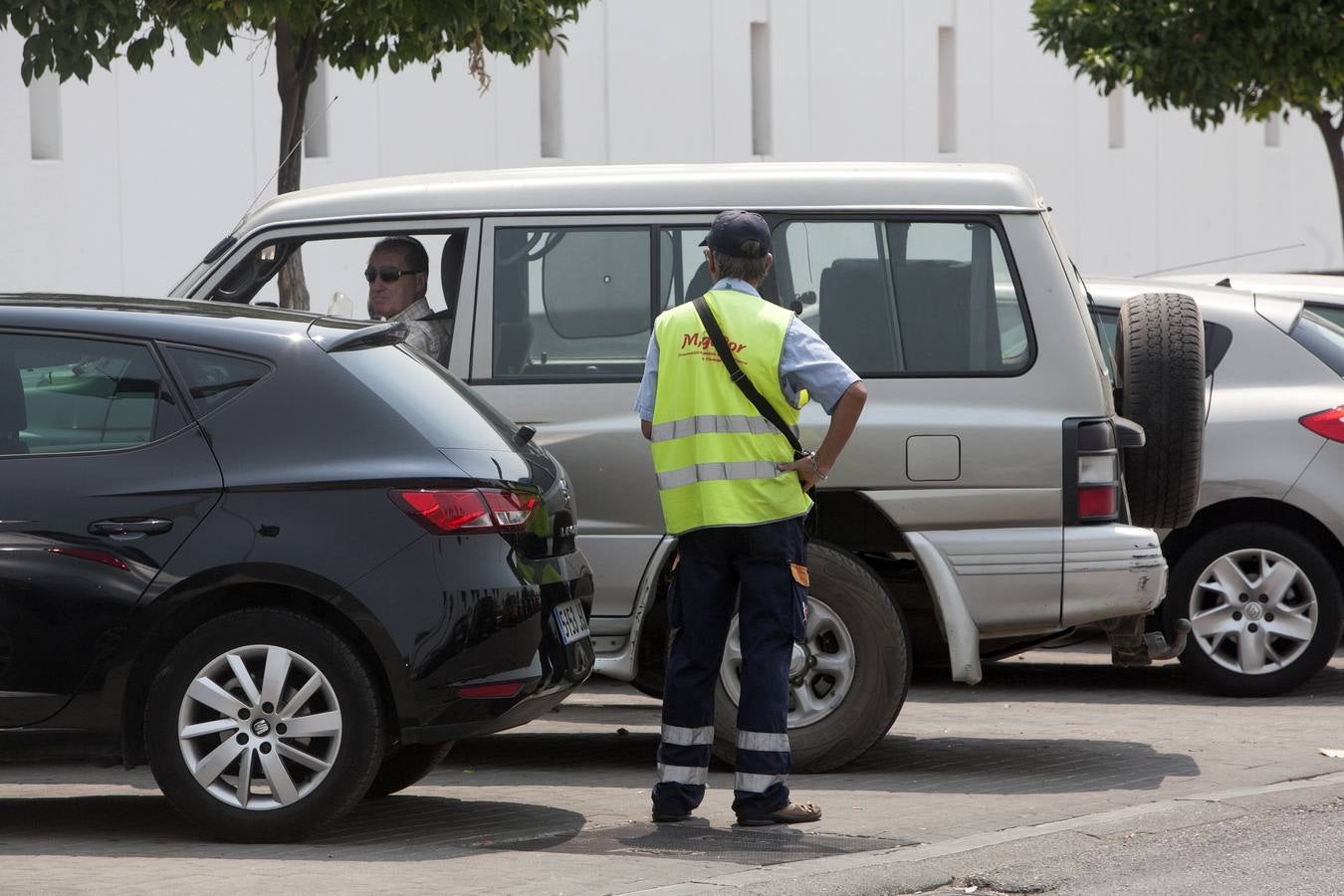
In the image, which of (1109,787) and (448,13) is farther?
(448,13)

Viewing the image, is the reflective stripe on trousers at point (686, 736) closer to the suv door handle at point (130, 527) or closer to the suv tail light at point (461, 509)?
the suv tail light at point (461, 509)

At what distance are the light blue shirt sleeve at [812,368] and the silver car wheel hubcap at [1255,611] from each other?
11.2 feet

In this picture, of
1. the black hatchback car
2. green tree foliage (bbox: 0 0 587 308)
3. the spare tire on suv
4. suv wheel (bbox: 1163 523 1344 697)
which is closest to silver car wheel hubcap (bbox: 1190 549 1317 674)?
suv wheel (bbox: 1163 523 1344 697)

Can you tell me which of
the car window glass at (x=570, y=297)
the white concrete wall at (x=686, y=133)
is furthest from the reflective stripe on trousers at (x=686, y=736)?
the white concrete wall at (x=686, y=133)

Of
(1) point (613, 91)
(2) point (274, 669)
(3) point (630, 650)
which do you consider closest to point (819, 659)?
(3) point (630, 650)

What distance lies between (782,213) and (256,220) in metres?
1.88

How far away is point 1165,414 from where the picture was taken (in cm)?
763

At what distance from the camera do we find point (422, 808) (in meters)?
6.72

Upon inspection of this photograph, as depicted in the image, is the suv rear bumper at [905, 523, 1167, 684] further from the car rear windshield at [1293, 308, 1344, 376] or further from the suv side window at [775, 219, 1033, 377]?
the car rear windshield at [1293, 308, 1344, 376]

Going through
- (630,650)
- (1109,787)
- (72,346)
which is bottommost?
(1109,787)

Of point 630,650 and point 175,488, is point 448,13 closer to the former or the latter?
point 630,650

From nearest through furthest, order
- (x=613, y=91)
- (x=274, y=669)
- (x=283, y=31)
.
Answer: (x=274, y=669) < (x=283, y=31) < (x=613, y=91)

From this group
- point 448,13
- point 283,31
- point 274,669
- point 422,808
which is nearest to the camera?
point 274,669

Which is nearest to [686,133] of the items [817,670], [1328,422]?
[1328,422]
